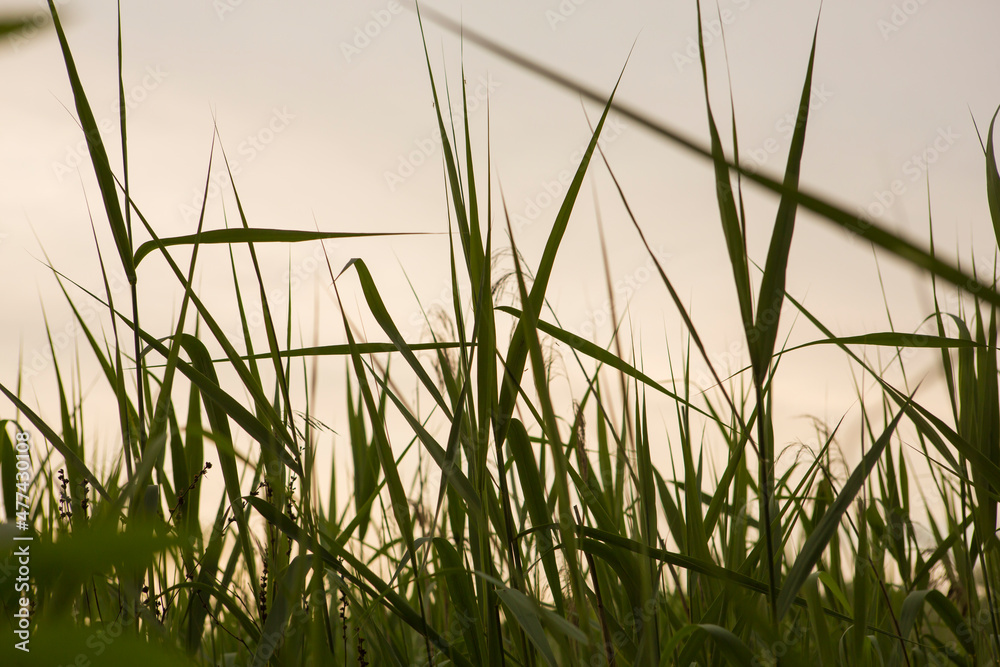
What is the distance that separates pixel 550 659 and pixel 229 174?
102 centimetres

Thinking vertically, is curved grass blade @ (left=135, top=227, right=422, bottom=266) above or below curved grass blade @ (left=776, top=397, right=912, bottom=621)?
above

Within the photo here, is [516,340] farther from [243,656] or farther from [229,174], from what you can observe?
[243,656]

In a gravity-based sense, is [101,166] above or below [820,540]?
above

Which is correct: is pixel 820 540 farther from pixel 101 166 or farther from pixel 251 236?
pixel 101 166

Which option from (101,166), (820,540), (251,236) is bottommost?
(820,540)

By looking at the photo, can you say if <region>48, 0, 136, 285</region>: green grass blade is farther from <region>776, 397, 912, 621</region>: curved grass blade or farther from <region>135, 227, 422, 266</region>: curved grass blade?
<region>776, 397, 912, 621</region>: curved grass blade

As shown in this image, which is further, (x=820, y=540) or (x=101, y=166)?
(x=101, y=166)

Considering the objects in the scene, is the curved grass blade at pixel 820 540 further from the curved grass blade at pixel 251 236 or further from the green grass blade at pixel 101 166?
the green grass blade at pixel 101 166

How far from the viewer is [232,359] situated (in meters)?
1.14

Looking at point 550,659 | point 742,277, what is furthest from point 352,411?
point 742,277

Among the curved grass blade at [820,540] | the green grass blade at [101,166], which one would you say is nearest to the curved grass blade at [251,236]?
the green grass blade at [101,166]

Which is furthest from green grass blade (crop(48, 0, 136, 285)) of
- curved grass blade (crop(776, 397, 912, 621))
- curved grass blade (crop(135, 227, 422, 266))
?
curved grass blade (crop(776, 397, 912, 621))

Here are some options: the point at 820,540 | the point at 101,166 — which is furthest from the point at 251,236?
the point at 820,540

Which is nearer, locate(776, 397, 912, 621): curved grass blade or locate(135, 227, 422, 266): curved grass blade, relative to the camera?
locate(776, 397, 912, 621): curved grass blade
